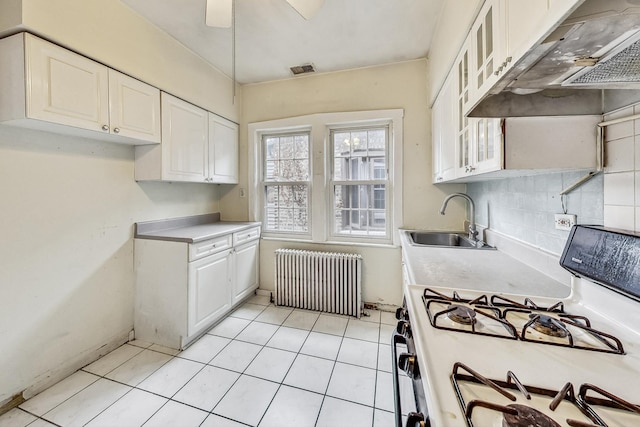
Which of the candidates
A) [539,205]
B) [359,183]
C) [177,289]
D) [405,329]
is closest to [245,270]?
[177,289]

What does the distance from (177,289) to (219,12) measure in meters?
2.00

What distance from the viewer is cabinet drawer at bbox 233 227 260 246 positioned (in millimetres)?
2633

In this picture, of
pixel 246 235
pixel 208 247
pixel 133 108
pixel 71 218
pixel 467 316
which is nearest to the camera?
pixel 467 316

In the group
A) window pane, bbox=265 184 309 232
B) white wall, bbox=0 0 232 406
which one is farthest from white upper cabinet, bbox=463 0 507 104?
white wall, bbox=0 0 232 406

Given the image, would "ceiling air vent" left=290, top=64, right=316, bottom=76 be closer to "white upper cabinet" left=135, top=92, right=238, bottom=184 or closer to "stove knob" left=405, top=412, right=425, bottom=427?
"white upper cabinet" left=135, top=92, right=238, bottom=184

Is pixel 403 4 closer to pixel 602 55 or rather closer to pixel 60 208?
pixel 602 55

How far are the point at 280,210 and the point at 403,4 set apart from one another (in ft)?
7.55

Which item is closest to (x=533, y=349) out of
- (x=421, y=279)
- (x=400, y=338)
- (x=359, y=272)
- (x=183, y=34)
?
(x=400, y=338)

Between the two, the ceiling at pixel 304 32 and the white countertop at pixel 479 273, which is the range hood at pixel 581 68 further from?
the ceiling at pixel 304 32

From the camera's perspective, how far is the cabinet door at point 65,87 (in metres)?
1.37

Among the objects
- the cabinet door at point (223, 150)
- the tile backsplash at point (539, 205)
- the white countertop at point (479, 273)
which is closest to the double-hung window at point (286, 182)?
the cabinet door at point (223, 150)

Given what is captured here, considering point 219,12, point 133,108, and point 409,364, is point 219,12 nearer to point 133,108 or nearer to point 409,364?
point 133,108

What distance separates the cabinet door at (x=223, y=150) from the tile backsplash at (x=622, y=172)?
2.87 metres

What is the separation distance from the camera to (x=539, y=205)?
1.35m
